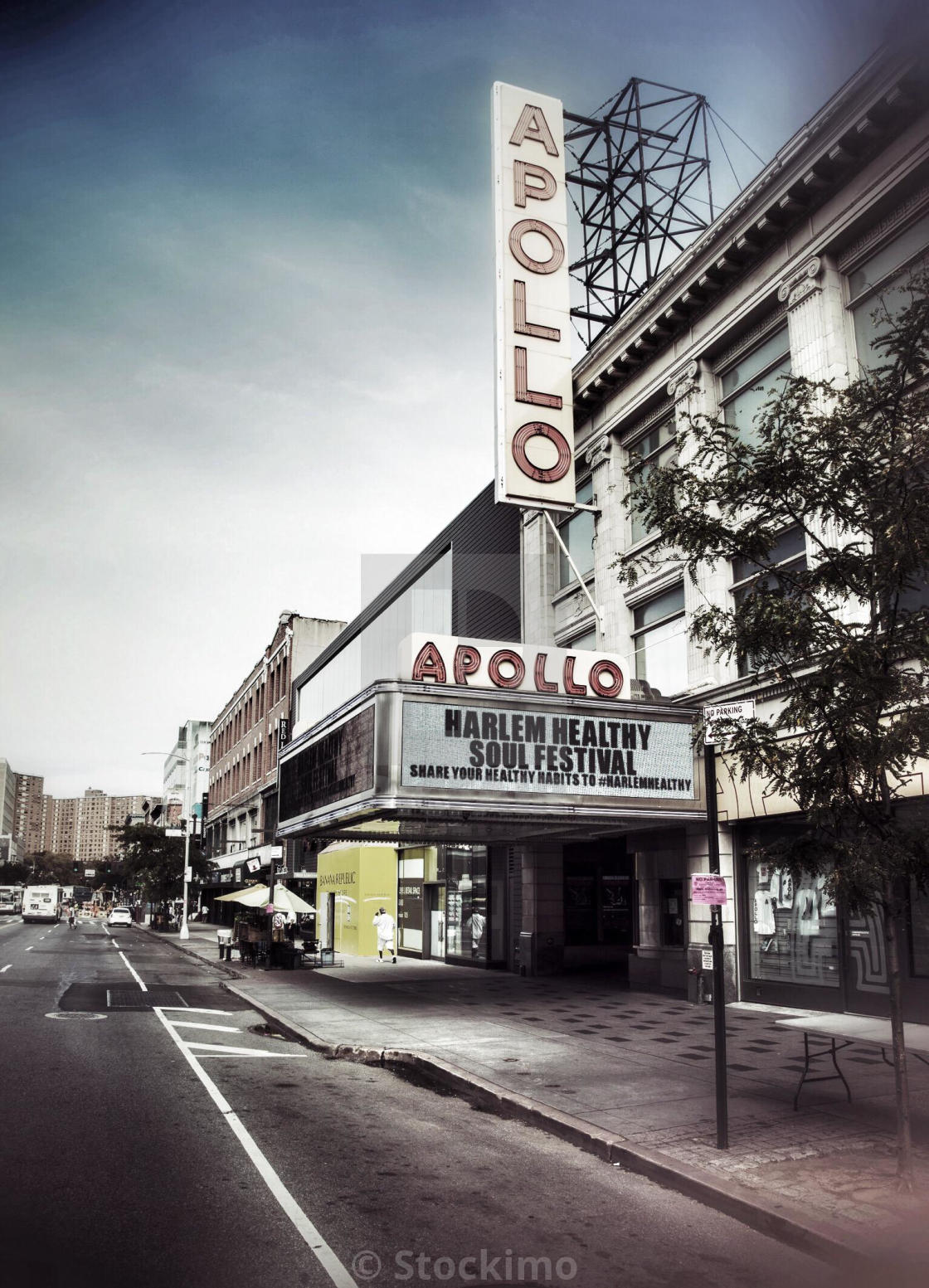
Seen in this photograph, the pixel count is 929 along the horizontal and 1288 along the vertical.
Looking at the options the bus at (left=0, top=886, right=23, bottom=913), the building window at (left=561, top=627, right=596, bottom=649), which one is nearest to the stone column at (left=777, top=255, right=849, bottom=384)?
the building window at (left=561, top=627, right=596, bottom=649)

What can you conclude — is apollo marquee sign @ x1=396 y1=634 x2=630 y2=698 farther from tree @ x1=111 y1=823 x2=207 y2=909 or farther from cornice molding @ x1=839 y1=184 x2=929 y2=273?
tree @ x1=111 y1=823 x2=207 y2=909

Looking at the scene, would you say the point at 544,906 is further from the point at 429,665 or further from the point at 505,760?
the point at 429,665

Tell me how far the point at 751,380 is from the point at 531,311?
562 cm

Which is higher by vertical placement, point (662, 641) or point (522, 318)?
point (522, 318)

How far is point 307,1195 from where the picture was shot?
308 inches

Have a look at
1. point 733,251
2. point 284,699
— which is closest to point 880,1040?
point 733,251

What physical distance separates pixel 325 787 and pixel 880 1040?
1250 centimetres

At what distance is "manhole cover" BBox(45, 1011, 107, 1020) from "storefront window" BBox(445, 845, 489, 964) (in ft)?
44.9

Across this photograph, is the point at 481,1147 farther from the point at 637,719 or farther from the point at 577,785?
the point at 637,719

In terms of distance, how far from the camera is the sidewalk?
24.8 ft

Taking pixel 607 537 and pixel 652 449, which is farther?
pixel 607 537

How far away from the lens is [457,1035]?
16.6m

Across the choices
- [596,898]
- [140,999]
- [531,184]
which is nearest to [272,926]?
[140,999]

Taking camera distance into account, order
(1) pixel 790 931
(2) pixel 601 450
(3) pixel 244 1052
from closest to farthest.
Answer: (3) pixel 244 1052 < (1) pixel 790 931 < (2) pixel 601 450
